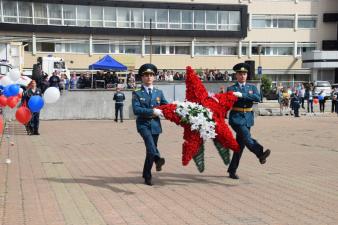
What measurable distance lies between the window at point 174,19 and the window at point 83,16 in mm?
9065

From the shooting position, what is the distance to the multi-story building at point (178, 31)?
52.4 meters

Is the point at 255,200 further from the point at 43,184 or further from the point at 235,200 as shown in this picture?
the point at 43,184

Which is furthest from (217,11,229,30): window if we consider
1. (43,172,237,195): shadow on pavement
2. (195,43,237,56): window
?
(43,172,237,195): shadow on pavement

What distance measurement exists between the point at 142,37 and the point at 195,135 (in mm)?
48247

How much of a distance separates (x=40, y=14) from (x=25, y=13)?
57.8 inches

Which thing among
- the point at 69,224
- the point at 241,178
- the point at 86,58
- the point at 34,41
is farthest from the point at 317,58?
the point at 69,224

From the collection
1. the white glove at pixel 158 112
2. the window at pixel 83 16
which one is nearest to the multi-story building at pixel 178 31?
the window at pixel 83 16

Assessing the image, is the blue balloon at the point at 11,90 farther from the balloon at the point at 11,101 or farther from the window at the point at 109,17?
the window at the point at 109,17

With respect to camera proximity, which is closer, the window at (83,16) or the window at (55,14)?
the window at (55,14)

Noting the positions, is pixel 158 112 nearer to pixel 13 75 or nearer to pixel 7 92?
pixel 7 92

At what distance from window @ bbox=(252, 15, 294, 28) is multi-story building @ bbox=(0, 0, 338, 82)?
7cm

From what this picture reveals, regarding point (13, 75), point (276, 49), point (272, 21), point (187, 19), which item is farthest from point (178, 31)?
point (13, 75)

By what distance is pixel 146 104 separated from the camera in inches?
333

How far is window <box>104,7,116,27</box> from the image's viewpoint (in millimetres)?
54594
